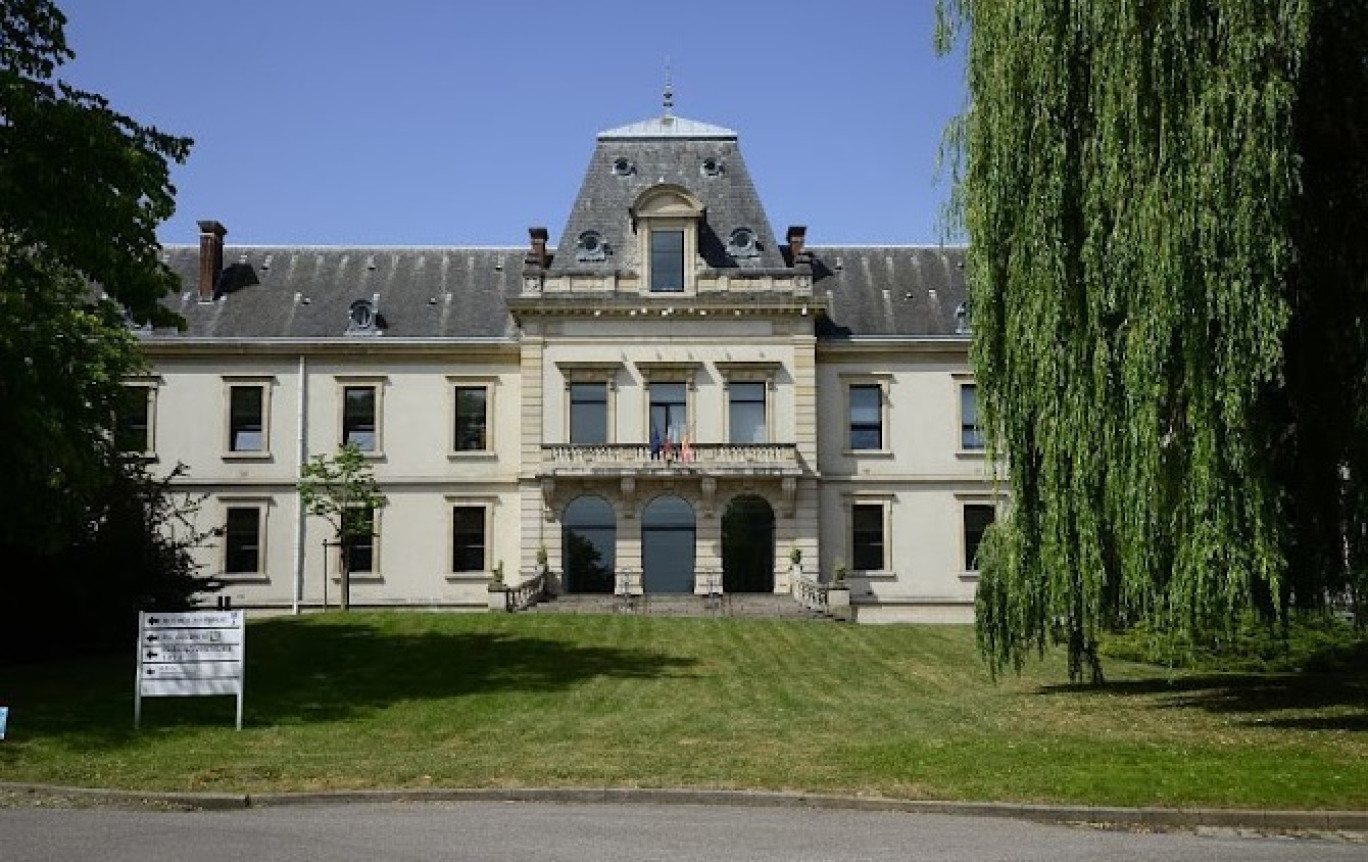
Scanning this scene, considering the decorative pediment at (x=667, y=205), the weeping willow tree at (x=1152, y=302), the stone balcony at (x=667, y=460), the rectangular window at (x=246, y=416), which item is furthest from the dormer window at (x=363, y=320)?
the weeping willow tree at (x=1152, y=302)

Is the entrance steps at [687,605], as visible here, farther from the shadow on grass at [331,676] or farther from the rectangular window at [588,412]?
the shadow on grass at [331,676]

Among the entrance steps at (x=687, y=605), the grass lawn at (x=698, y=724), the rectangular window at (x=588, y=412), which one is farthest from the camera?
the rectangular window at (x=588, y=412)

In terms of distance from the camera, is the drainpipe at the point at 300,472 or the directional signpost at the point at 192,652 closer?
the directional signpost at the point at 192,652

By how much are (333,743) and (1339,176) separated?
43.8ft

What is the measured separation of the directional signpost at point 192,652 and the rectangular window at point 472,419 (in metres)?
22.6

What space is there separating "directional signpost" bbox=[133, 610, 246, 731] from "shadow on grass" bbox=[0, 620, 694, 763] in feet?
2.80

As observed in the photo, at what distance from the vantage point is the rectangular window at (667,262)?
125 ft

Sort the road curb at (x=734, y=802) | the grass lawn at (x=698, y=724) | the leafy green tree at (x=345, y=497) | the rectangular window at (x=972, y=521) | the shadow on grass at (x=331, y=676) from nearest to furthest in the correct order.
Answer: the road curb at (x=734, y=802)
the grass lawn at (x=698, y=724)
the shadow on grass at (x=331, y=676)
the leafy green tree at (x=345, y=497)
the rectangular window at (x=972, y=521)

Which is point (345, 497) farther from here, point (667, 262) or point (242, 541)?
point (667, 262)

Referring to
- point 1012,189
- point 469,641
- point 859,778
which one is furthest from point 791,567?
point 859,778

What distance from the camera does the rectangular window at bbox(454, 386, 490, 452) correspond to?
39.5 meters

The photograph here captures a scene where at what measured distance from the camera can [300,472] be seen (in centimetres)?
3878

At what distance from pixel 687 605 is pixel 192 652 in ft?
64.4

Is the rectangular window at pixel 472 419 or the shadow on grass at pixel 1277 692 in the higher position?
the rectangular window at pixel 472 419
